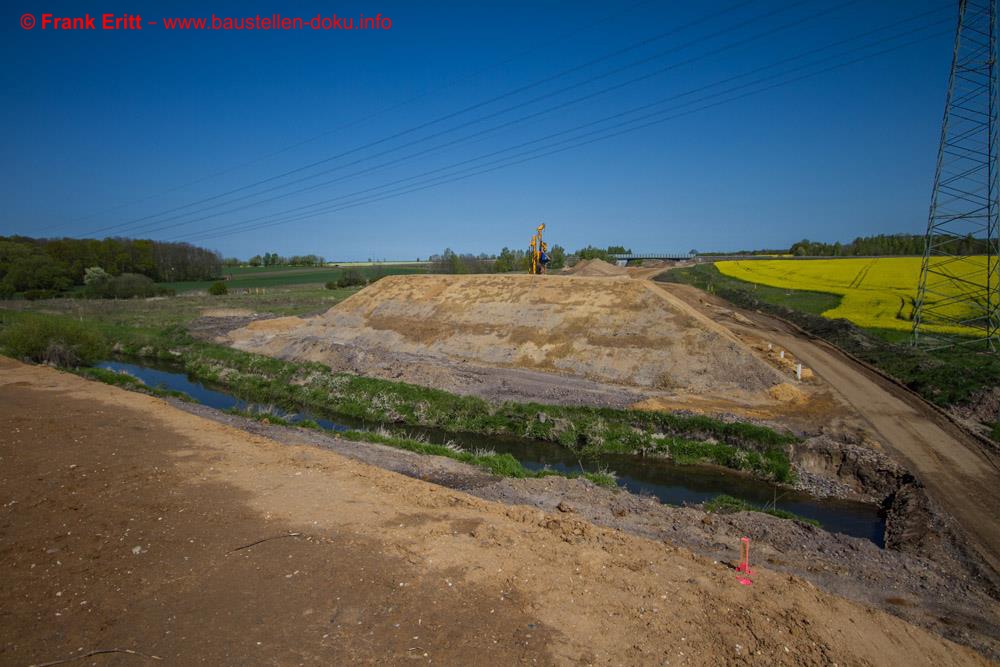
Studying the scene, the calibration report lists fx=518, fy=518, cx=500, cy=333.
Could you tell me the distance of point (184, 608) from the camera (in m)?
6.89

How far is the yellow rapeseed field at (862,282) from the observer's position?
33.4 meters

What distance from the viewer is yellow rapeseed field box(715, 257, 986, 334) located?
1316 inches

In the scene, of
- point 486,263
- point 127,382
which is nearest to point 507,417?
point 127,382

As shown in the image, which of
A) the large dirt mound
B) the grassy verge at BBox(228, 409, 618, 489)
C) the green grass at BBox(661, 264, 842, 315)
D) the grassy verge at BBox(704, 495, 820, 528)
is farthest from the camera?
Answer: the green grass at BBox(661, 264, 842, 315)

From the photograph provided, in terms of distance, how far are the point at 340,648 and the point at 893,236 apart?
347 feet

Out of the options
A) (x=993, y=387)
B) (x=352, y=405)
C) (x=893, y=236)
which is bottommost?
(x=352, y=405)

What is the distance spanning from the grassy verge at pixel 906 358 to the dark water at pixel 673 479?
9.09 meters

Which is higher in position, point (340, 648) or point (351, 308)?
point (351, 308)

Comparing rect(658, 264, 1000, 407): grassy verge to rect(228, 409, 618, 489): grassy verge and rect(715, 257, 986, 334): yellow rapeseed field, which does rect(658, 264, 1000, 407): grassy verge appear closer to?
rect(715, 257, 986, 334): yellow rapeseed field

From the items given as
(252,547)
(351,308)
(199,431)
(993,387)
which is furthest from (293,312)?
(993,387)

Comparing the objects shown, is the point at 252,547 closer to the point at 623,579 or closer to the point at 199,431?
the point at 623,579

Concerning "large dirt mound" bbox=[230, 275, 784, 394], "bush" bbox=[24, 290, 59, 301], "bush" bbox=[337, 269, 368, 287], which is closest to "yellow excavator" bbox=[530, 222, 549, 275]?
"large dirt mound" bbox=[230, 275, 784, 394]

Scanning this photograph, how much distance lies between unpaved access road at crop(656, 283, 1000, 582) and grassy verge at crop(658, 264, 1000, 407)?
0.79 meters

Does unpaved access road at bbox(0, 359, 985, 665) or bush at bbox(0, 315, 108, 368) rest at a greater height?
bush at bbox(0, 315, 108, 368)
